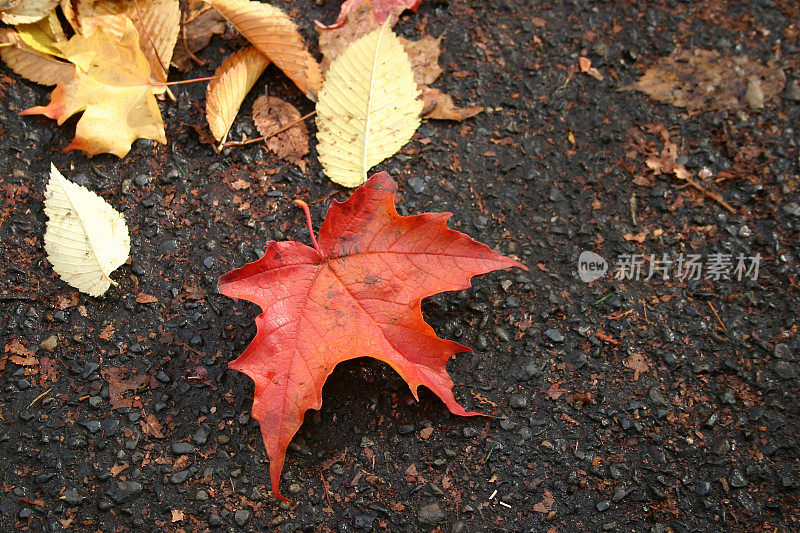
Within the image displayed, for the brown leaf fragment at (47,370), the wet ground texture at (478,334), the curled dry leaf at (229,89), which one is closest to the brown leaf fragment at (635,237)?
the wet ground texture at (478,334)

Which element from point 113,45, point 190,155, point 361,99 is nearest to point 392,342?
point 361,99

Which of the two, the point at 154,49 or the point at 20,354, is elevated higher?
the point at 154,49

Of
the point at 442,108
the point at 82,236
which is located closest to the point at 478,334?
the point at 442,108

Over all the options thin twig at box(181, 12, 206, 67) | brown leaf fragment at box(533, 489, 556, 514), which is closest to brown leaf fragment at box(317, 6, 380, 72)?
thin twig at box(181, 12, 206, 67)

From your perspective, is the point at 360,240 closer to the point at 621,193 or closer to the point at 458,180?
the point at 458,180

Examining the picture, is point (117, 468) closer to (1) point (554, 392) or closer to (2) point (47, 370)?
(2) point (47, 370)
